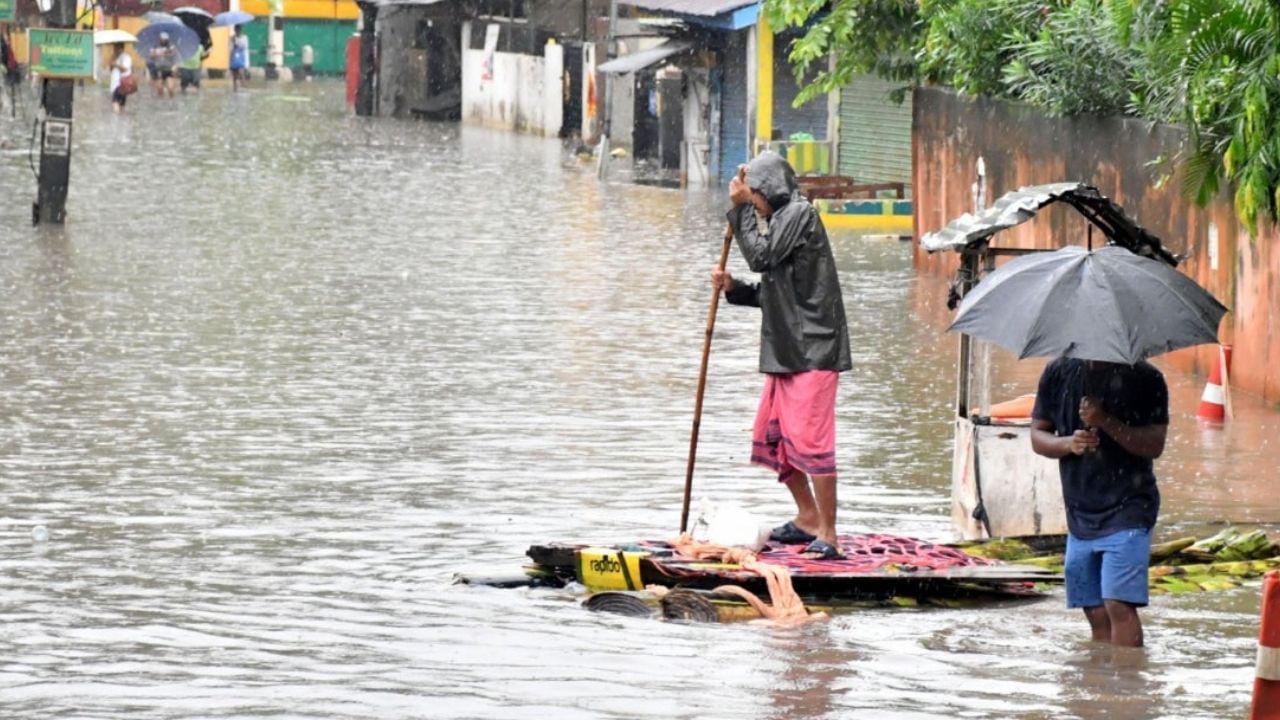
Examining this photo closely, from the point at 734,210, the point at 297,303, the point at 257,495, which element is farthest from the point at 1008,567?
the point at 297,303

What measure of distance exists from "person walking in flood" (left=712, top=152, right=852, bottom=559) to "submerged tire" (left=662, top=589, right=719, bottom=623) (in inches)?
30.5

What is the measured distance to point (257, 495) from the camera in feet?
39.6

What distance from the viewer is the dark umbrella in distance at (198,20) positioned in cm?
7375

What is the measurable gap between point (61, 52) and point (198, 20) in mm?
49781

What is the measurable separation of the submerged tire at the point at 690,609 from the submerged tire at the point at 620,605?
81 mm

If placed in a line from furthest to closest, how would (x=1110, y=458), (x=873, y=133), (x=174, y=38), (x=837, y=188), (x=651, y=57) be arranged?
(x=174, y=38)
(x=651, y=57)
(x=873, y=133)
(x=837, y=188)
(x=1110, y=458)

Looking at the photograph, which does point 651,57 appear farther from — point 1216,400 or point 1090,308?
point 1090,308

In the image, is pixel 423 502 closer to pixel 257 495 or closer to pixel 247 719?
pixel 257 495

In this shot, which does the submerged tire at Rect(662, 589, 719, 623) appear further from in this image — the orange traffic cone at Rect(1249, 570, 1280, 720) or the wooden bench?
the wooden bench

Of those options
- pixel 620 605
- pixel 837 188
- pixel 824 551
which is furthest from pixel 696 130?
pixel 620 605

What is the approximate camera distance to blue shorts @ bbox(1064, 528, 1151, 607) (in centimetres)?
818

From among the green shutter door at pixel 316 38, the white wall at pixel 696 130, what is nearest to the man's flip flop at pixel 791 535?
the white wall at pixel 696 130

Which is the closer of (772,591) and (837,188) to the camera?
(772,591)

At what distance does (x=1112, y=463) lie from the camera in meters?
8.16
